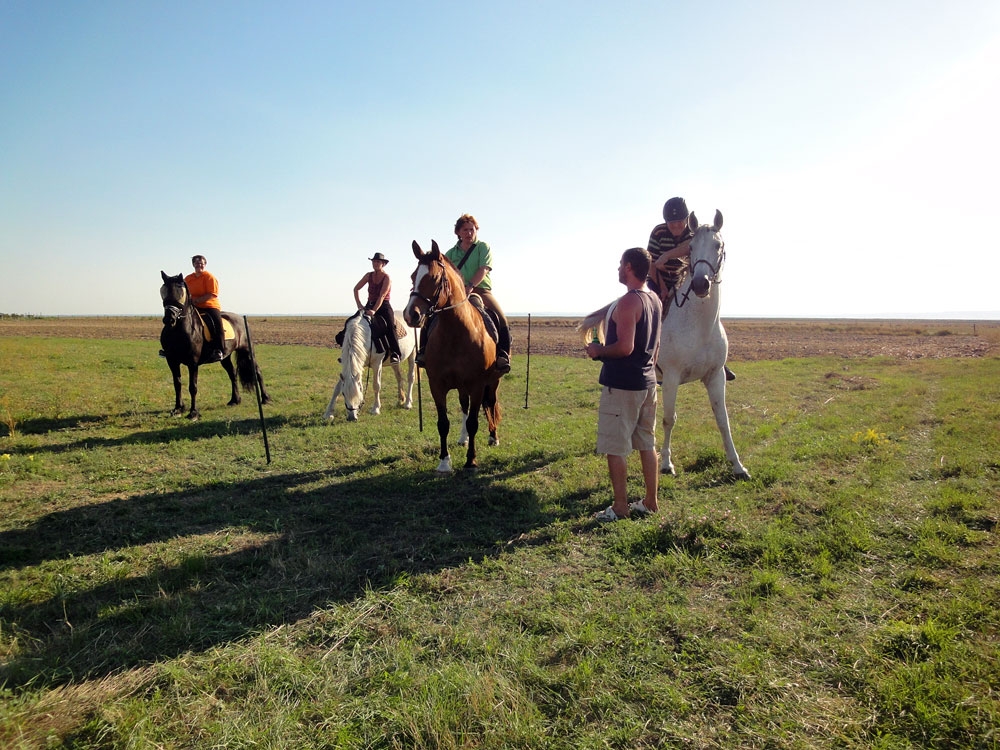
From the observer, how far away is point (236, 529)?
15.8 feet

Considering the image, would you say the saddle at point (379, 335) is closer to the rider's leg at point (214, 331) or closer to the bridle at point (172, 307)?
the rider's leg at point (214, 331)

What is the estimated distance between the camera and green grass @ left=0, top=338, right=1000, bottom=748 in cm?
237

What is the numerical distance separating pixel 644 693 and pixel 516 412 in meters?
8.07

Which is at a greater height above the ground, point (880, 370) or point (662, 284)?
point (662, 284)

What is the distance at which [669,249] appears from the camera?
6.59m

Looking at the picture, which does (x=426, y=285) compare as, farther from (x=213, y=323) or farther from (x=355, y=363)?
(x=213, y=323)

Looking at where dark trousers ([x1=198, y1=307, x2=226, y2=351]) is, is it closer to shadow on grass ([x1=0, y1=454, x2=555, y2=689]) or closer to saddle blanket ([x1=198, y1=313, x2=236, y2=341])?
saddle blanket ([x1=198, y1=313, x2=236, y2=341])

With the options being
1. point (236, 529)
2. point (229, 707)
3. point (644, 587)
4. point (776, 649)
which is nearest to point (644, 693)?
point (776, 649)

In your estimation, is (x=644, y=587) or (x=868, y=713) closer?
(x=868, y=713)

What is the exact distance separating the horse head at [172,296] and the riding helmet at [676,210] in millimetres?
8653

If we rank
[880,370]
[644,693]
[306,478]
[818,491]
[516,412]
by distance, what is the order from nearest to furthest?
1. [644,693]
2. [818,491]
3. [306,478]
4. [516,412]
5. [880,370]

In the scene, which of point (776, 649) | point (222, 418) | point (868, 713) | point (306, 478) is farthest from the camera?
point (222, 418)

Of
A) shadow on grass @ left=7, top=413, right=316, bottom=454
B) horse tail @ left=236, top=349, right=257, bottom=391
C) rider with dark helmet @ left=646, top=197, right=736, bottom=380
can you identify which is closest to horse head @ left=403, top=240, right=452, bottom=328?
rider with dark helmet @ left=646, top=197, right=736, bottom=380

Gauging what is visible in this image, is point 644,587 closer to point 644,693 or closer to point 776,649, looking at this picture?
point 776,649
